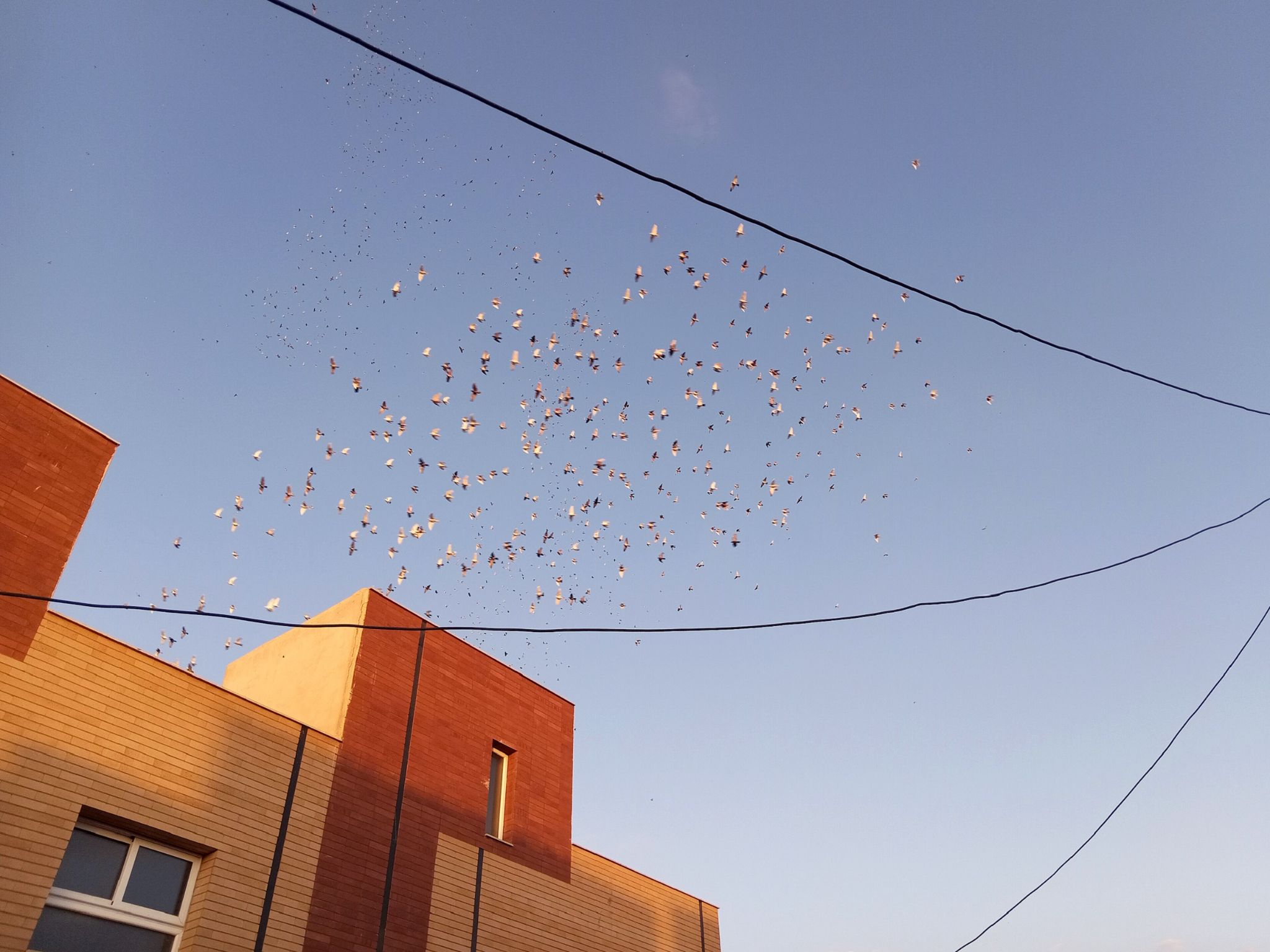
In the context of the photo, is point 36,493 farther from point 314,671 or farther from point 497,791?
point 497,791

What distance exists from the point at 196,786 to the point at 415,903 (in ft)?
10.2

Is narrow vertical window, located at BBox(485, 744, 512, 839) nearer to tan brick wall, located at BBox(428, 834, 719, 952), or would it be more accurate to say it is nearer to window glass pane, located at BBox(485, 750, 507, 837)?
window glass pane, located at BBox(485, 750, 507, 837)

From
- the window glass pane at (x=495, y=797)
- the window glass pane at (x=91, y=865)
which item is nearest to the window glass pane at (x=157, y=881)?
the window glass pane at (x=91, y=865)

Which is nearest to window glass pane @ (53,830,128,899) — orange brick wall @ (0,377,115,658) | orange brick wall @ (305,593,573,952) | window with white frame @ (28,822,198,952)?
window with white frame @ (28,822,198,952)

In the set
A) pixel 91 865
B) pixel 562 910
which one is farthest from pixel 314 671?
pixel 562 910

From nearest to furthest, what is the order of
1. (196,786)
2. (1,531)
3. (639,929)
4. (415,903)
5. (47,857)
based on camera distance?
(47,857), (1,531), (196,786), (415,903), (639,929)

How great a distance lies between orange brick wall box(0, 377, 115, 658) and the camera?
370 inches

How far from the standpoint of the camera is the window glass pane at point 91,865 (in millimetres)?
A: 9148

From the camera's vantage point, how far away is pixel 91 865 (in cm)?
934

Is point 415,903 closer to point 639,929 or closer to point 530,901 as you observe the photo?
point 530,901

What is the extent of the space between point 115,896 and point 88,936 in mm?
404

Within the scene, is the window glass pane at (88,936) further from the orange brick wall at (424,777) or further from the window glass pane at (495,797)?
the window glass pane at (495,797)

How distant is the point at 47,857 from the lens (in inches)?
340

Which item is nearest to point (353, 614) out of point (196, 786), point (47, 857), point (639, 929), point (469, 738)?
point (469, 738)
